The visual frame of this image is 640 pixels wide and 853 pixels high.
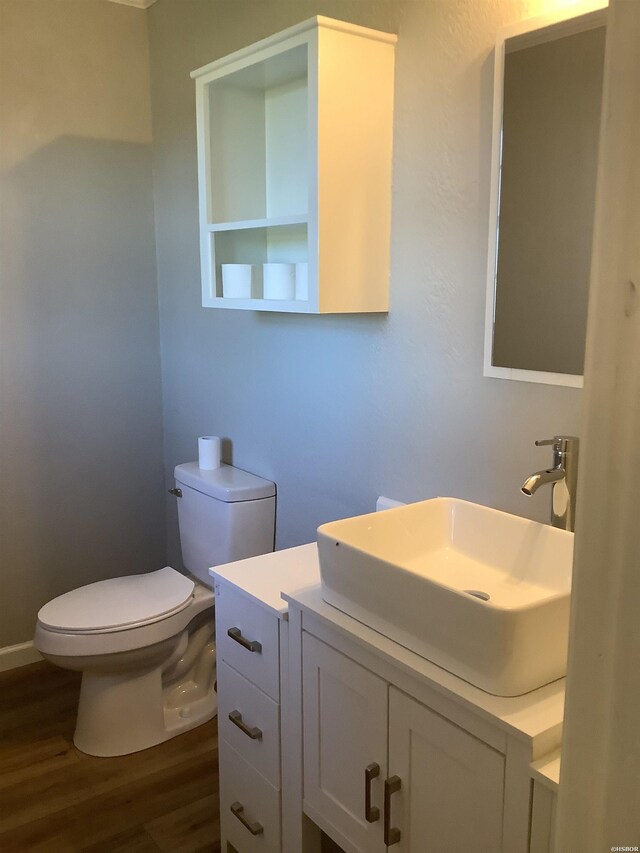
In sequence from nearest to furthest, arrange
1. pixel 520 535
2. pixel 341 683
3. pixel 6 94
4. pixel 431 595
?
pixel 431 595
pixel 341 683
pixel 520 535
pixel 6 94

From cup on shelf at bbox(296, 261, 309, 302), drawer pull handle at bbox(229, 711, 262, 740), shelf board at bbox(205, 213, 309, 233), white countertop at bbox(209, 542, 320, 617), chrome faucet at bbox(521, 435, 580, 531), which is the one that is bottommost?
drawer pull handle at bbox(229, 711, 262, 740)

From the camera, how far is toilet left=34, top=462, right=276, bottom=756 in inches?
86.0

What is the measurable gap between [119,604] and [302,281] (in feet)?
3.71

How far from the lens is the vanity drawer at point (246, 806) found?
168cm

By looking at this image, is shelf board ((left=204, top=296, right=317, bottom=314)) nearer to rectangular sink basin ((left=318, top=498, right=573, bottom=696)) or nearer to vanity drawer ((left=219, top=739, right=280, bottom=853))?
rectangular sink basin ((left=318, top=498, right=573, bottom=696))

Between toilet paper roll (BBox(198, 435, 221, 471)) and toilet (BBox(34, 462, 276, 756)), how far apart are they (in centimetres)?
4

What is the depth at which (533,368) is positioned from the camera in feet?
5.08

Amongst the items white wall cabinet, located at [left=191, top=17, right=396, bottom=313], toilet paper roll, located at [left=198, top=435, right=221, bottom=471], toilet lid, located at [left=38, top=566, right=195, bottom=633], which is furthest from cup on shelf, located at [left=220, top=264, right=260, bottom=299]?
toilet lid, located at [left=38, top=566, right=195, bottom=633]

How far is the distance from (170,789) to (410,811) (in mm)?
1124

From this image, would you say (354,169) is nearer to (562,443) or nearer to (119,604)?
(562,443)

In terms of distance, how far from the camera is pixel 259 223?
197cm

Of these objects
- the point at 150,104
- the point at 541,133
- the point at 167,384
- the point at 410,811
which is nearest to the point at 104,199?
the point at 150,104

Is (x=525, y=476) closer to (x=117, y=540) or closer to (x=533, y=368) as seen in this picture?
(x=533, y=368)

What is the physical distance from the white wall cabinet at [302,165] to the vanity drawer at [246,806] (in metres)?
1.10
